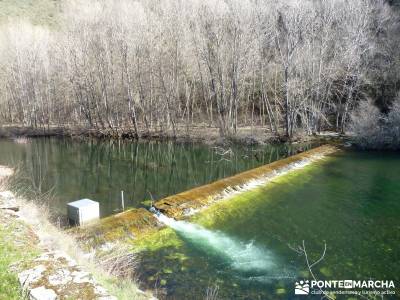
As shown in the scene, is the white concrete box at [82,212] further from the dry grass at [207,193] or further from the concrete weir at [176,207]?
the dry grass at [207,193]

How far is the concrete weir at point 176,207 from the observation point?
9.62m

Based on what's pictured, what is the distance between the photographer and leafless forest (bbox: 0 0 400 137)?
1086 inches

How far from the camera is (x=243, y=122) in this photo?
36219 millimetres

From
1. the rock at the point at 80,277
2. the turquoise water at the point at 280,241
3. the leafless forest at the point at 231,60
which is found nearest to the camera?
the rock at the point at 80,277

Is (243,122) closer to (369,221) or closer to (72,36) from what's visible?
(72,36)

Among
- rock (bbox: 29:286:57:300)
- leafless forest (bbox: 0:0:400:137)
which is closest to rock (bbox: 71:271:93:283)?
Answer: rock (bbox: 29:286:57:300)

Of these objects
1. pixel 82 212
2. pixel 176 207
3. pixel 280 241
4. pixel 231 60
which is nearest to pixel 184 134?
pixel 231 60

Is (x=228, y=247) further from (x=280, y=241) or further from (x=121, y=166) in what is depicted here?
(x=121, y=166)

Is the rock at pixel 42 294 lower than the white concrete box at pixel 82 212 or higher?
higher

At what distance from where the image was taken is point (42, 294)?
4.29 metres

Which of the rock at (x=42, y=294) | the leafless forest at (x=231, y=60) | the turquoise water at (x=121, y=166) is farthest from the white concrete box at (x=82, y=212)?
the leafless forest at (x=231, y=60)

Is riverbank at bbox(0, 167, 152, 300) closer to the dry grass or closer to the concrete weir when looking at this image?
the concrete weir

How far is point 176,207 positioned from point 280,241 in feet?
12.4

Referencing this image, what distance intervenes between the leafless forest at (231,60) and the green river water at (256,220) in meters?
9.23
